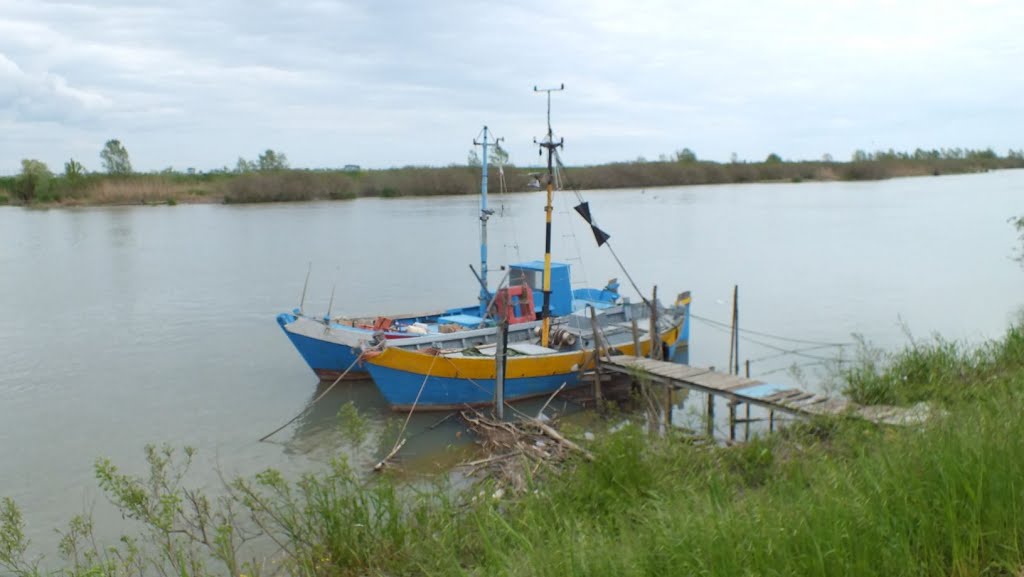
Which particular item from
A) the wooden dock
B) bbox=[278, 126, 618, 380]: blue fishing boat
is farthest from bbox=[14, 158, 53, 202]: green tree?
the wooden dock

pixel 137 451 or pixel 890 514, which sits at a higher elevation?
pixel 890 514

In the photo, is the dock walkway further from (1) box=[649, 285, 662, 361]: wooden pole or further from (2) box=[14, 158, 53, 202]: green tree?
(2) box=[14, 158, 53, 202]: green tree

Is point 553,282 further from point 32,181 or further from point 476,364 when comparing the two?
point 32,181

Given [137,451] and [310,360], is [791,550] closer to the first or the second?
[137,451]

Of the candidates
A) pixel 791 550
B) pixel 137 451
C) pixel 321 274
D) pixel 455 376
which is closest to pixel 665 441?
pixel 791 550

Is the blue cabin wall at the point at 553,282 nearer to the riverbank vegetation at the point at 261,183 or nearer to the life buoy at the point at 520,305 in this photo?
the life buoy at the point at 520,305

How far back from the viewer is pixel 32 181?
6619 cm

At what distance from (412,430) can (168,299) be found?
16.4 meters

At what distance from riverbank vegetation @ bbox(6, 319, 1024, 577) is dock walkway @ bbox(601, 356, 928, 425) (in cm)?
45

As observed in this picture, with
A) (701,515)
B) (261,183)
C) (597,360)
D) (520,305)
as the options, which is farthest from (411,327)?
(261,183)

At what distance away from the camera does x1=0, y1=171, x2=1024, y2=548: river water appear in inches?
523

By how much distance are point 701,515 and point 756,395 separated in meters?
→ 5.37

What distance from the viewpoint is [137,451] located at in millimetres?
12664

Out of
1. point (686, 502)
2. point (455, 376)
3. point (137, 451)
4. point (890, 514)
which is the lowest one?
point (137, 451)
